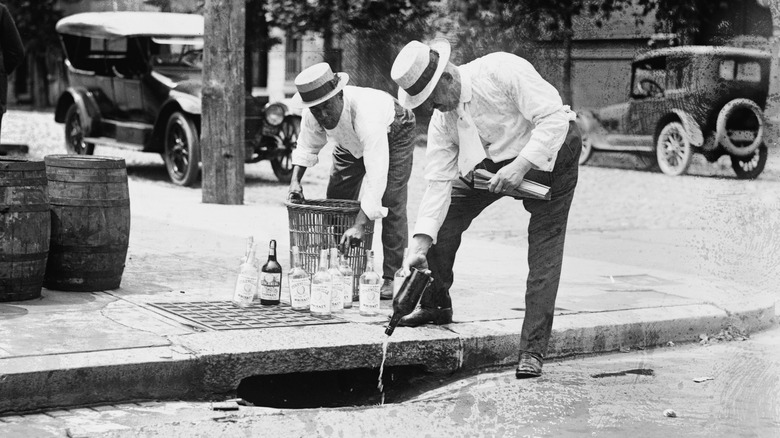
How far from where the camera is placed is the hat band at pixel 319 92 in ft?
20.0

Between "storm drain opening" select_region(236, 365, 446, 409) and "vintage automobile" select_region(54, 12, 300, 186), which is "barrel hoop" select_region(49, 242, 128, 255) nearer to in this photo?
"storm drain opening" select_region(236, 365, 446, 409)

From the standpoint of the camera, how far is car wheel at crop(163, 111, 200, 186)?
1364 cm

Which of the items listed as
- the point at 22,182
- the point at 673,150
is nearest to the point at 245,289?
the point at 22,182

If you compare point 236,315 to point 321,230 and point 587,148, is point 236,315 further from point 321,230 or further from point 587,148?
point 587,148

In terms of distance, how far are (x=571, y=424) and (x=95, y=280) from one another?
3052 millimetres

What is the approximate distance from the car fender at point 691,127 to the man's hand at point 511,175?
410 inches

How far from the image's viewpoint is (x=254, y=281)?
6281mm

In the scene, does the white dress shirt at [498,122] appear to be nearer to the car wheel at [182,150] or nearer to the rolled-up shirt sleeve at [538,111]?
the rolled-up shirt sleeve at [538,111]

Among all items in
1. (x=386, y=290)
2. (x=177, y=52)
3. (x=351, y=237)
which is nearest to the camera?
(x=351, y=237)

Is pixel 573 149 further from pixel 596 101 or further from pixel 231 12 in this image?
pixel 596 101

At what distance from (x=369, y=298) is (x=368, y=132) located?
36.8 inches

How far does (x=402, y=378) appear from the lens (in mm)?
5844

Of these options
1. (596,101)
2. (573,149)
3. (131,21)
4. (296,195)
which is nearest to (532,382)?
(573,149)

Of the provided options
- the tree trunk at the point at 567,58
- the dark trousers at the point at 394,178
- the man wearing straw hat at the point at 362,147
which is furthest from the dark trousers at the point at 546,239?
the tree trunk at the point at 567,58
